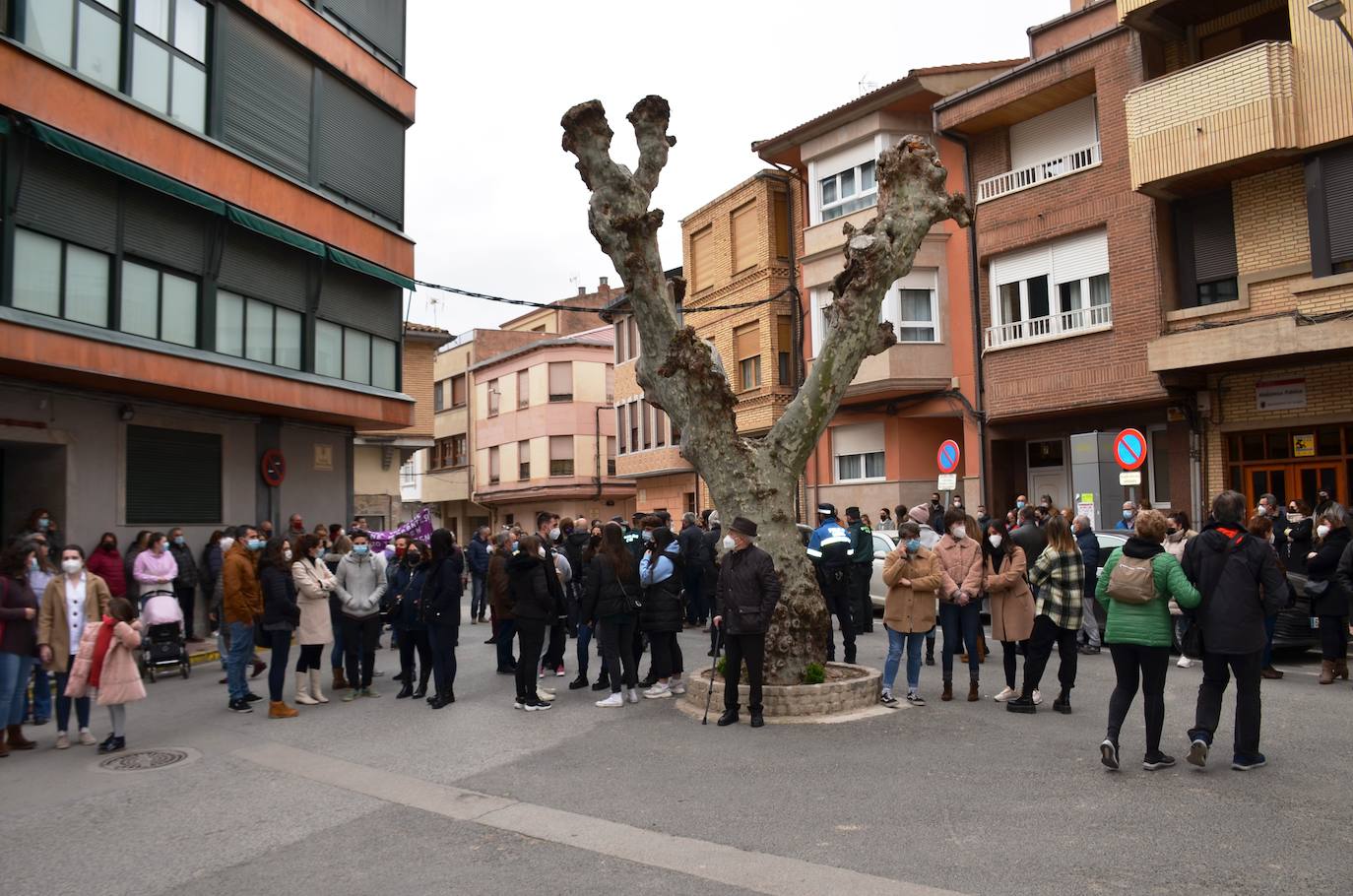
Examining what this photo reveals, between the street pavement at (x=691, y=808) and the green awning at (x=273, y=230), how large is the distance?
34.5ft

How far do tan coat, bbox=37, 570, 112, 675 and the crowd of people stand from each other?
16 mm

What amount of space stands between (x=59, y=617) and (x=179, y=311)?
896cm

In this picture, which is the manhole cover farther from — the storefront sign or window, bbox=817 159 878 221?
window, bbox=817 159 878 221

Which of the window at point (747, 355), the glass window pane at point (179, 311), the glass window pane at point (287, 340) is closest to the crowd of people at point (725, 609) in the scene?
the glass window pane at point (179, 311)

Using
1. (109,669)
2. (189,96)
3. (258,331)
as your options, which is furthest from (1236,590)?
(189,96)

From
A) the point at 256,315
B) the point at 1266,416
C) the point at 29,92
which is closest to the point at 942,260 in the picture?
the point at 1266,416

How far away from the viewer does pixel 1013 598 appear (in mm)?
9602

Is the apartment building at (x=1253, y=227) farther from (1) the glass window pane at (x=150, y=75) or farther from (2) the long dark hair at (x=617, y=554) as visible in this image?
(1) the glass window pane at (x=150, y=75)

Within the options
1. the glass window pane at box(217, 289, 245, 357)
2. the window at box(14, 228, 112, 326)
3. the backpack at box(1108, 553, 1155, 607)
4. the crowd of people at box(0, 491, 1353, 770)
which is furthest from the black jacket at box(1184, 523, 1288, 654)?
the glass window pane at box(217, 289, 245, 357)

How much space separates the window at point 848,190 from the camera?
2617cm

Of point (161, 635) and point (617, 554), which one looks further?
point (161, 635)

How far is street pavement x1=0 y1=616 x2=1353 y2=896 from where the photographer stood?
17.7 feet

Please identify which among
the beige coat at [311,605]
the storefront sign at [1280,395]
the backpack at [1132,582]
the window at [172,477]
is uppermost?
the storefront sign at [1280,395]

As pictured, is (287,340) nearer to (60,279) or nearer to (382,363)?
(382,363)
